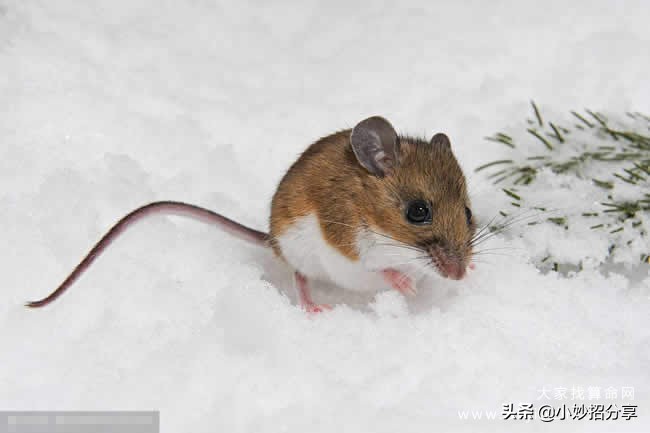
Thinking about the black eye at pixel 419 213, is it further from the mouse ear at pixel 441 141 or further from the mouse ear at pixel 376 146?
the mouse ear at pixel 441 141

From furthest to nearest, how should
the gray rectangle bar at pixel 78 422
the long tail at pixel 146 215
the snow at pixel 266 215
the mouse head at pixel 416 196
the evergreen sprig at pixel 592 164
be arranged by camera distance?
the evergreen sprig at pixel 592 164 < the mouse head at pixel 416 196 < the long tail at pixel 146 215 < the snow at pixel 266 215 < the gray rectangle bar at pixel 78 422

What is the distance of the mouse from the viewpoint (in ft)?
10.7

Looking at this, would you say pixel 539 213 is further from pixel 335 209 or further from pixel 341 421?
pixel 341 421

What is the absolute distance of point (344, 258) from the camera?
3.46 meters

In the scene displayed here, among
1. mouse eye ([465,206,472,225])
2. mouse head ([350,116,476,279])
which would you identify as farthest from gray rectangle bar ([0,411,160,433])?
mouse eye ([465,206,472,225])

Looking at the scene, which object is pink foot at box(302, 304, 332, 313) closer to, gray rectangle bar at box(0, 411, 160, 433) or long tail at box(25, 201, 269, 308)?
long tail at box(25, 201, 269, 308)

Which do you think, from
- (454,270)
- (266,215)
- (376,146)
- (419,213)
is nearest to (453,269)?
(454,270)

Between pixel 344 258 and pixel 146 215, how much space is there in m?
0.86

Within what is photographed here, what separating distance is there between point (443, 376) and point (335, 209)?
89cm

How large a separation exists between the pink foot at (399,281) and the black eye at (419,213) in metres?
0.29

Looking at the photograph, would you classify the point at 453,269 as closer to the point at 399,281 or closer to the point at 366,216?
the point at 399,281

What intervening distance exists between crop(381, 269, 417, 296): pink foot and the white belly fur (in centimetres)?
3

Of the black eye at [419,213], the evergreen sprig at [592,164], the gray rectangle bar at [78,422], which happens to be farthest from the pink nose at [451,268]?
the gray rectangle bar at [78,422]

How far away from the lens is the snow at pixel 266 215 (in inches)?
113
